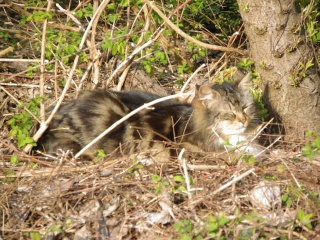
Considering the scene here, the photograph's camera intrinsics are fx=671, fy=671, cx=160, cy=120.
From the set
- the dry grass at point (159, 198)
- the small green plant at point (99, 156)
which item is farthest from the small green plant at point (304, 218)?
the small green plant at point (99, 156)

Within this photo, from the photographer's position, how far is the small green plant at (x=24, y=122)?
18.4ft

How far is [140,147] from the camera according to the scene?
19.0 ft

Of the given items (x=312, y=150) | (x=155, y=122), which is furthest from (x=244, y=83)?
(x=312, y=150)

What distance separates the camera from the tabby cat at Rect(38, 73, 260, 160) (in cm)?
570

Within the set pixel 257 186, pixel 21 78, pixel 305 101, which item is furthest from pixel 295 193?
pixel 21 78

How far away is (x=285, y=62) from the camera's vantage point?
5953 millimetres

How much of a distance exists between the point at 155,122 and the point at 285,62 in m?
1.27

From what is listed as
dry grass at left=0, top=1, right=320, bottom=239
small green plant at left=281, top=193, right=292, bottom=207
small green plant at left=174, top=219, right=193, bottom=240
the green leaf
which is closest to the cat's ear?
dry grass at left=0, top=1, right=320, bottom=239

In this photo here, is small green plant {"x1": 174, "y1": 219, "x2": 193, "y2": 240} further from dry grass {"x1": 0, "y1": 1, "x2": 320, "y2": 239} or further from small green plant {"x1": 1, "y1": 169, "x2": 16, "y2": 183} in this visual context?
small green plant {"x1": 1, "y1": 169, "x2": 16, "y2": 183}

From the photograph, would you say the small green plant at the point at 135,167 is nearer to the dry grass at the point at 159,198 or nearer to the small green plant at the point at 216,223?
the dry grass at the point at 159,198

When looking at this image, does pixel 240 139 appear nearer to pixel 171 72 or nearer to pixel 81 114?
pixel 81 114

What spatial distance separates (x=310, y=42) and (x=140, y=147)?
1.82 m

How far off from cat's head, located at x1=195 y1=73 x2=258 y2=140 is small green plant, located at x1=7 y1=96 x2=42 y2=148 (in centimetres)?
140

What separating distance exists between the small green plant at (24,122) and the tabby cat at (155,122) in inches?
6.6
